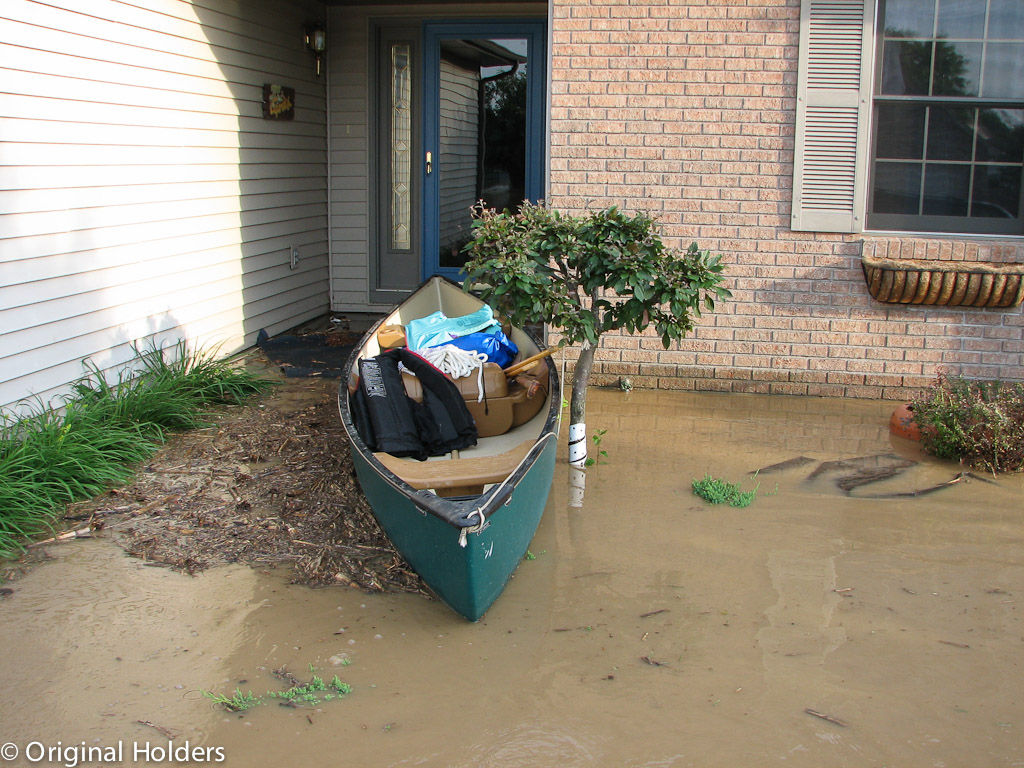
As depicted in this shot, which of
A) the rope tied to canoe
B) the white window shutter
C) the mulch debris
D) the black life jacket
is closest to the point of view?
the rope tied to canoe

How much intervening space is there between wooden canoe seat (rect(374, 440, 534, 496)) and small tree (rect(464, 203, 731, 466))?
75 centimetres

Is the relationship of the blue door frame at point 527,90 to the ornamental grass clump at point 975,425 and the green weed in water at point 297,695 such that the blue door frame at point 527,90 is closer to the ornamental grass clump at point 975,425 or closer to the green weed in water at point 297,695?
the ornamental grass clump at point 975,425

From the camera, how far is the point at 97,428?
5648 millimetres

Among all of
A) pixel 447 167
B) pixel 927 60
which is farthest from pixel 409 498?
pixel 447 167

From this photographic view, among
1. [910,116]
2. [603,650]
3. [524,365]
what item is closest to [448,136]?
[910,116]

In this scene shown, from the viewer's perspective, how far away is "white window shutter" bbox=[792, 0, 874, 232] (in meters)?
7.00

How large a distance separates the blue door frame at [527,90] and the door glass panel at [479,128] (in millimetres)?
62

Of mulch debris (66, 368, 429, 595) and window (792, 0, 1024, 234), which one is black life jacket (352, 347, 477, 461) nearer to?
mulch debris (66, 368, 429, 595)

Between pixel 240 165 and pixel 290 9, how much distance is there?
182 cm

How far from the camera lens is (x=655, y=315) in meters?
5.31

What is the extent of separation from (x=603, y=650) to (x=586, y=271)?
211 centimetres

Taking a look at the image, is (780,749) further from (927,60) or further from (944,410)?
(927,60)

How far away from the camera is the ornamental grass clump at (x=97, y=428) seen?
192 inches

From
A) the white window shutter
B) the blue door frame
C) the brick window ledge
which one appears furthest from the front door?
the brick window ledge
